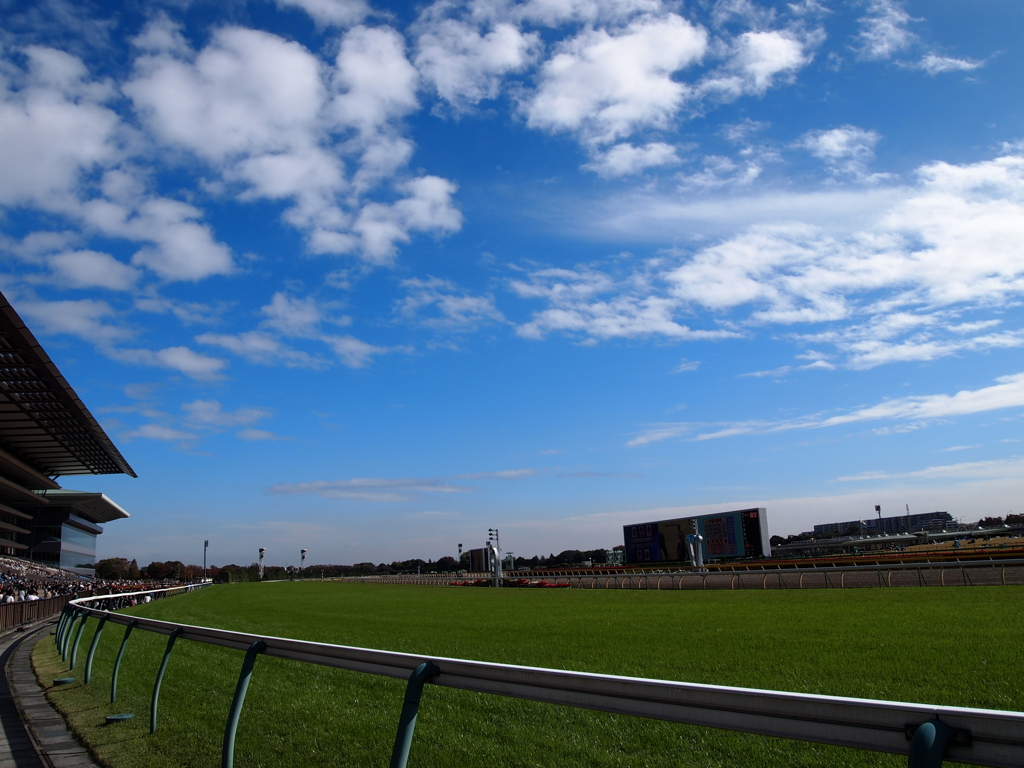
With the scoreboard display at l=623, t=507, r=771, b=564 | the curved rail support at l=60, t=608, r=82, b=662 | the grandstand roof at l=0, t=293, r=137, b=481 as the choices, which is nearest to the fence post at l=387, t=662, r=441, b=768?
the curved rail support at l=60, t=608, r=82, b=662

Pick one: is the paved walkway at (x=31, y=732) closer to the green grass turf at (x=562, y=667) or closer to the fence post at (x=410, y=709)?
the green grass turf at (x=562, y=667)

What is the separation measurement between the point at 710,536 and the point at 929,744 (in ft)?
212

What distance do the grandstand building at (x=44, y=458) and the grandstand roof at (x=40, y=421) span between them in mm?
35

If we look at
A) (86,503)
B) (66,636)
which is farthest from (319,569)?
(66,636)

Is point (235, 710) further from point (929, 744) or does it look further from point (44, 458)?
point (44, 458)

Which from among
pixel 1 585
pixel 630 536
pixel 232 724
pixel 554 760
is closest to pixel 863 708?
pixel 554 760

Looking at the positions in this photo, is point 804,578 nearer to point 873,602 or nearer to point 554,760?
point 873,602

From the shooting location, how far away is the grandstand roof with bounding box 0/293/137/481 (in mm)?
32031

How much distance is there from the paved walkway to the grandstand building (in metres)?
23.1

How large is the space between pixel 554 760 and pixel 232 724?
90.6 inches

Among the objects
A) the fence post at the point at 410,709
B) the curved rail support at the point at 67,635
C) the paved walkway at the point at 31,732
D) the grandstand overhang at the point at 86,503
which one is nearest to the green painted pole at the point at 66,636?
the curved rail support at the point at 67,635

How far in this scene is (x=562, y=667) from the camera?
8.38 meters

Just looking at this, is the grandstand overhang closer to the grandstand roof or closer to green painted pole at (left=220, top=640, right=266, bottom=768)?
the grandstand roof

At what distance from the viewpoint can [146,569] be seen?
15550cm
